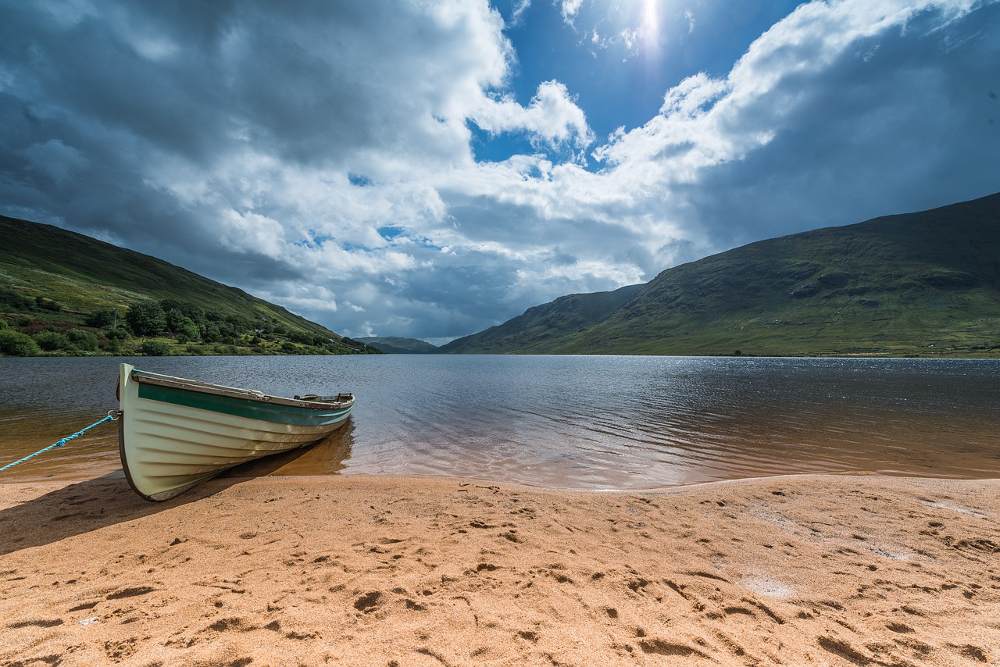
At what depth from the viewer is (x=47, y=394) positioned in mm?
29469

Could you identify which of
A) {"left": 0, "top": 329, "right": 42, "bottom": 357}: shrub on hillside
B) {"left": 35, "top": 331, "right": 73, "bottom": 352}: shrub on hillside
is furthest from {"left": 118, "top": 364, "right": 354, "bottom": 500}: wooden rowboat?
{"left": 35, "top": 331, "right": 73, "bottom": 352}: shrub on hillside

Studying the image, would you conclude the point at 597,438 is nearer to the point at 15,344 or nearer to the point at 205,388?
the point at 205,388

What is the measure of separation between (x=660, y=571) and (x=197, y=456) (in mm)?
12649

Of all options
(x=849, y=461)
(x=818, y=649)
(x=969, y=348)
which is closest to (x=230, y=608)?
(x=818, y=649)

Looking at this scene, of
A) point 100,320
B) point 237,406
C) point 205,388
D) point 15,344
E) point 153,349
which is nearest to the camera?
point 205,388

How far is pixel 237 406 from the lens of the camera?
39.3 feet

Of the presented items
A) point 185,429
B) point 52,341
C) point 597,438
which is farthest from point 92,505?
point 52,341

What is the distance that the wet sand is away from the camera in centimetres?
466

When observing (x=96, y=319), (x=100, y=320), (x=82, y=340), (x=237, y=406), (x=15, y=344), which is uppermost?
(x=96, y=319)

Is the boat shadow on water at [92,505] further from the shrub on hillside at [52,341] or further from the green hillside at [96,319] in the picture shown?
the shrub on hillside at [52,341]

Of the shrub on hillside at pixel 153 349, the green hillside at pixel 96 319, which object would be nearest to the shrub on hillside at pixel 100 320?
the green hillside at pixel 96 319

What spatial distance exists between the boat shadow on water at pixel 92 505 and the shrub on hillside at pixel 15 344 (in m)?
112

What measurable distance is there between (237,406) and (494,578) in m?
10.0

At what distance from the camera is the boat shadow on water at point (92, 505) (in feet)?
26.7
